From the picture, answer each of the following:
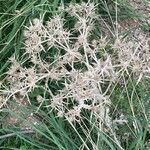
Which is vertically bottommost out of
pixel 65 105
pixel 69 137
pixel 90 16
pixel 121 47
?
pixel 69 137

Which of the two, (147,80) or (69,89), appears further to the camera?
(147,80)

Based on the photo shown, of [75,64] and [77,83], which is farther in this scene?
[75,64]

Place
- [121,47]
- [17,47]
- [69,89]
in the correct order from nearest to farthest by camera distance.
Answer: [69,89], [121,47], [17,47]

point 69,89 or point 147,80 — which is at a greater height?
point 69,89

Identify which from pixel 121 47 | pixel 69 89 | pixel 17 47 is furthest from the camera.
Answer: pixel 17 47

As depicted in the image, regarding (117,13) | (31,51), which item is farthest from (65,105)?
(117,13)

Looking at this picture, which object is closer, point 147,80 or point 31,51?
point 31,51

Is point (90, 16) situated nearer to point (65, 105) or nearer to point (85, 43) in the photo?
point (85, 43)

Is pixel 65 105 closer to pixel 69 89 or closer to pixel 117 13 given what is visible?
pixel 69 89

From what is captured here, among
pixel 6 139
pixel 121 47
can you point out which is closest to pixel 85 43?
pixel 121 47
